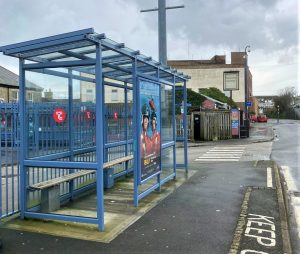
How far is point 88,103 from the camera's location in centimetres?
772

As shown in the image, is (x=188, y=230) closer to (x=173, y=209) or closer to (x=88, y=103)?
(x=173, y=209)

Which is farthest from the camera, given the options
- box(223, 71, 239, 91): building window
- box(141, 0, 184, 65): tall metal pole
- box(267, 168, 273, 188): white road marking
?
box(223, 71, 239, 91): building window

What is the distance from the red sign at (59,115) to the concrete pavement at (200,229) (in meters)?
2.02

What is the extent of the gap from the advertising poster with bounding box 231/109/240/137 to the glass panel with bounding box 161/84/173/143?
1687cm

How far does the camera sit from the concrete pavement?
5.09m

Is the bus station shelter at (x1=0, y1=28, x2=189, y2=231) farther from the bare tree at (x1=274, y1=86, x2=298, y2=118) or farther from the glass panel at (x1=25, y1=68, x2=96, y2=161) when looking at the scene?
the bare tree at (x1=274, y1=86, x2=298, y2=118)

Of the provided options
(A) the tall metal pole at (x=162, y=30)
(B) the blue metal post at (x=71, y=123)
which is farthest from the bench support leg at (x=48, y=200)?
(A) the tall metal pole at (x=162, y=30)

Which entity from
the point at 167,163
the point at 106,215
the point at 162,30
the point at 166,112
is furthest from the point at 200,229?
the point at 162,30

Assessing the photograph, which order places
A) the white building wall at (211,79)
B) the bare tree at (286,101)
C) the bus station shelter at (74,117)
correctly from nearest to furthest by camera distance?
the bus station shelter at (74,117), the white building wall at (211,79), the bare tree at (286,101)

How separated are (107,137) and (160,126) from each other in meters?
1.71

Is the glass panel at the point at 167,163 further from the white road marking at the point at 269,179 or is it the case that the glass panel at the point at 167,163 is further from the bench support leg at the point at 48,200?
the bench support leg at the point at 48,200

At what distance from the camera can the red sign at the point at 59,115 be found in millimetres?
6973

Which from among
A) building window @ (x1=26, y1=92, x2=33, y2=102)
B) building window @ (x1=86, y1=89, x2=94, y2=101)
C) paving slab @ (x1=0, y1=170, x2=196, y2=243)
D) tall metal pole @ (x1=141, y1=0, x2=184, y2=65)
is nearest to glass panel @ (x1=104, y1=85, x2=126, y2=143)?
paving slab @ (x1=0, y1=170, x2=196, y2=243)

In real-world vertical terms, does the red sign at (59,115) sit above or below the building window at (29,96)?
below
